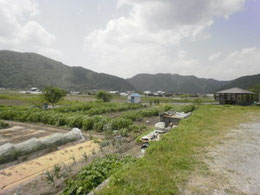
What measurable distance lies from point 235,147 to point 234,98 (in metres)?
25.0

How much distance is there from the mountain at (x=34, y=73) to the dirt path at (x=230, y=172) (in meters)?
90.5

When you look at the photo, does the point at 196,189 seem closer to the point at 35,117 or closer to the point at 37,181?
the point at 37,181

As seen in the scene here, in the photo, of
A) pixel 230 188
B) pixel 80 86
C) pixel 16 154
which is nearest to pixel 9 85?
pixel 80 86

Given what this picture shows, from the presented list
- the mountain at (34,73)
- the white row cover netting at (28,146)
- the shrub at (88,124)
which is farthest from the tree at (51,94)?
the mountain at (34,73)

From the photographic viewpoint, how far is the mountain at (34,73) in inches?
3270

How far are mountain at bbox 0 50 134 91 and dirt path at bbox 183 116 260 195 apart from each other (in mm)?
90506

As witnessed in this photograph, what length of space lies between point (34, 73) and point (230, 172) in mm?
107109

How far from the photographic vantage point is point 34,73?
8662cm

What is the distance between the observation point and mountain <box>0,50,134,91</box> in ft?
273

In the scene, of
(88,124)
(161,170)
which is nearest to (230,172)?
(161,170)

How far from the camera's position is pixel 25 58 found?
92.4 meters

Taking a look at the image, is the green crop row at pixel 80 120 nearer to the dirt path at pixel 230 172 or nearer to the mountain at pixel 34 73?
the dirt path at pixel 230 172

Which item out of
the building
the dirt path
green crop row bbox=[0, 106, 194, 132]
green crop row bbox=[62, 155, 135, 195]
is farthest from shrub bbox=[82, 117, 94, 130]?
the building

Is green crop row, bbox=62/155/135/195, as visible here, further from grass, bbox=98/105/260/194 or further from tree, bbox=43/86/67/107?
tree, bbox=43/86/67/107
